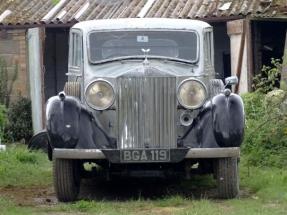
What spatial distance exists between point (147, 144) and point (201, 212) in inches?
44.9

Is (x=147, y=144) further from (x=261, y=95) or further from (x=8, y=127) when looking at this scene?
(x=8, y=127)

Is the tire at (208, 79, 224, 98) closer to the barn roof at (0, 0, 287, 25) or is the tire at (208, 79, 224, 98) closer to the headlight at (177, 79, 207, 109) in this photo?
the headlight at (177, 79, 207, 109)

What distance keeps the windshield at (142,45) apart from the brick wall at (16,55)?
8114 millimetres

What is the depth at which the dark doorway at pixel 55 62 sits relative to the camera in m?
20.1

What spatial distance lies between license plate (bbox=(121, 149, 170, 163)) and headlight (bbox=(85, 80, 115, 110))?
2.02 ft

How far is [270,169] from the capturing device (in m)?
10.6

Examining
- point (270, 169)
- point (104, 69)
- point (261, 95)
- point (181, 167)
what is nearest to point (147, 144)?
point (181, 167)

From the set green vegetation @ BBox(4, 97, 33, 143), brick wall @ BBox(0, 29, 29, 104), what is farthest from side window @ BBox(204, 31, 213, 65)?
brick wall @ BBox(0, 29, 29, 104)

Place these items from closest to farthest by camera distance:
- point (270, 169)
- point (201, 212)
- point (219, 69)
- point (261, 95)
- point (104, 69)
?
1. point (201, 212)
2. point (104, 69)
3. point (270, 169)
4. point (261, 95)
5. point (219, 69)

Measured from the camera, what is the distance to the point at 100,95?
28.4 ft

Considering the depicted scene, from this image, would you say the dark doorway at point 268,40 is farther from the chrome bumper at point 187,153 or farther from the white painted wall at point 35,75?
the chrome bumper at point 187,153

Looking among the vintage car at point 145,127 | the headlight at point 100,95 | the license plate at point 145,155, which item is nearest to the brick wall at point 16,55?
the vintage car at point 145,127

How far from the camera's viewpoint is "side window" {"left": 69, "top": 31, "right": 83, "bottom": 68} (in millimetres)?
9609

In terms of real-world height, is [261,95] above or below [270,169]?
above
